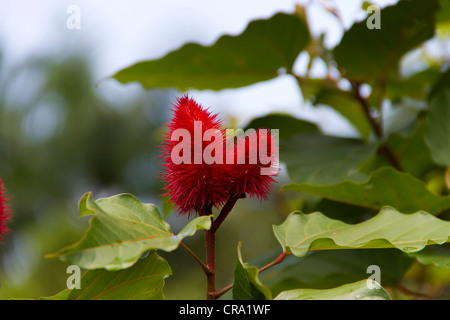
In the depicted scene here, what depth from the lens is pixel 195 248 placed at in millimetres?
7648

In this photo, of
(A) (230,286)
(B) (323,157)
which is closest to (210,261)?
(A) (230,286)

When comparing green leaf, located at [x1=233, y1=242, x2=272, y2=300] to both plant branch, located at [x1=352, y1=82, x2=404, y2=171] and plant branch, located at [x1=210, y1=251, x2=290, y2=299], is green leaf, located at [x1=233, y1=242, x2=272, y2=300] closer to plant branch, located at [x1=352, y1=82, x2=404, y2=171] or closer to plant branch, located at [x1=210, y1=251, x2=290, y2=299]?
plant branch, located at [x1=210, y1=251, x2=290, y2=299]

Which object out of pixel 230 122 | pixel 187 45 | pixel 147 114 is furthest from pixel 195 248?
pixel 187 45

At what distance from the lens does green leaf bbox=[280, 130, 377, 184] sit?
688 millimetres

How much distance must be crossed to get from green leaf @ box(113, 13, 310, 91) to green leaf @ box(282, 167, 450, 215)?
0.29 m

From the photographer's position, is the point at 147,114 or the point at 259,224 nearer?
the point at 259,224

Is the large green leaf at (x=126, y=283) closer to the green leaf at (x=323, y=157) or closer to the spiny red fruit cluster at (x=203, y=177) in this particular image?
the spiny red fruit cluster at (x=203, y=177)

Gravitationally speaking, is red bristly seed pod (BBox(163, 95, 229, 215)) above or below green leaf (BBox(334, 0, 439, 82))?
below

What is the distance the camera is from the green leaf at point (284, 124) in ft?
2.67

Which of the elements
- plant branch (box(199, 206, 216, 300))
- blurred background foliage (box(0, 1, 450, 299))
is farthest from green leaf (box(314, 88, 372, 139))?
plant branch (box(199, 206, 216, 300))

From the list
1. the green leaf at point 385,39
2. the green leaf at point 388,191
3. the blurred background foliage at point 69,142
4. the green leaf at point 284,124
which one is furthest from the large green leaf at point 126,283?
the blurred background foliage at point 69,142

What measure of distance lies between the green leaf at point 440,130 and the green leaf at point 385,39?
0.11 meters
